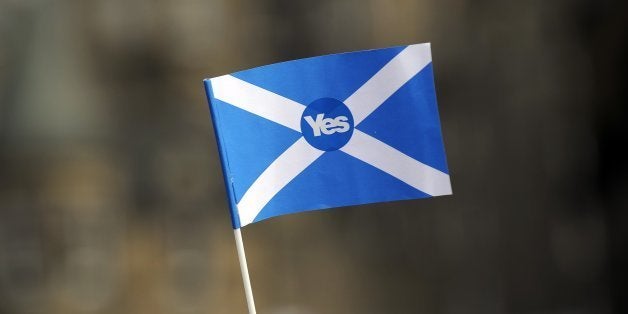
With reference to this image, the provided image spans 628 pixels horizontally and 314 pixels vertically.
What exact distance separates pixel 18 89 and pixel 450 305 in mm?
2666

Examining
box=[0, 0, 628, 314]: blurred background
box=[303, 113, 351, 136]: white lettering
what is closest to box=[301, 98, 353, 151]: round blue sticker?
box=[303, 113, 351, 136]: white lettering

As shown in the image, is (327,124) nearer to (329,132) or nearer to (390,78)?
(329,132)

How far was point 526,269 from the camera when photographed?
5.07 meters

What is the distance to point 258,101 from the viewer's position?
3352 mm

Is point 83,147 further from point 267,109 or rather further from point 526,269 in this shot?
point 526,269

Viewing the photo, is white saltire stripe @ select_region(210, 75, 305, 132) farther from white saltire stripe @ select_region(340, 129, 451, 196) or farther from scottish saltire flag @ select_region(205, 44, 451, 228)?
white saltire stripe @ select_region(340, 129, 451, 196)

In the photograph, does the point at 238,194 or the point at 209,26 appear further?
the point at 209,26

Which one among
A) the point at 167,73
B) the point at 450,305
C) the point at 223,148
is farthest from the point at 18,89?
the point at 450,305

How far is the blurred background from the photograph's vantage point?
15.5 feet

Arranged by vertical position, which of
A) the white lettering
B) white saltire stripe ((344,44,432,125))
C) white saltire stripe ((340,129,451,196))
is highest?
white saltire stripe ((344,44,432,125))

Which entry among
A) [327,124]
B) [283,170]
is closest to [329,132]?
[327,124]

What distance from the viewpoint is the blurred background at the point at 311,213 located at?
473cm

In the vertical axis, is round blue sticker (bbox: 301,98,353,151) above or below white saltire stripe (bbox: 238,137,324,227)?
above

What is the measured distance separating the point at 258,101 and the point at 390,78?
1.66 feet
